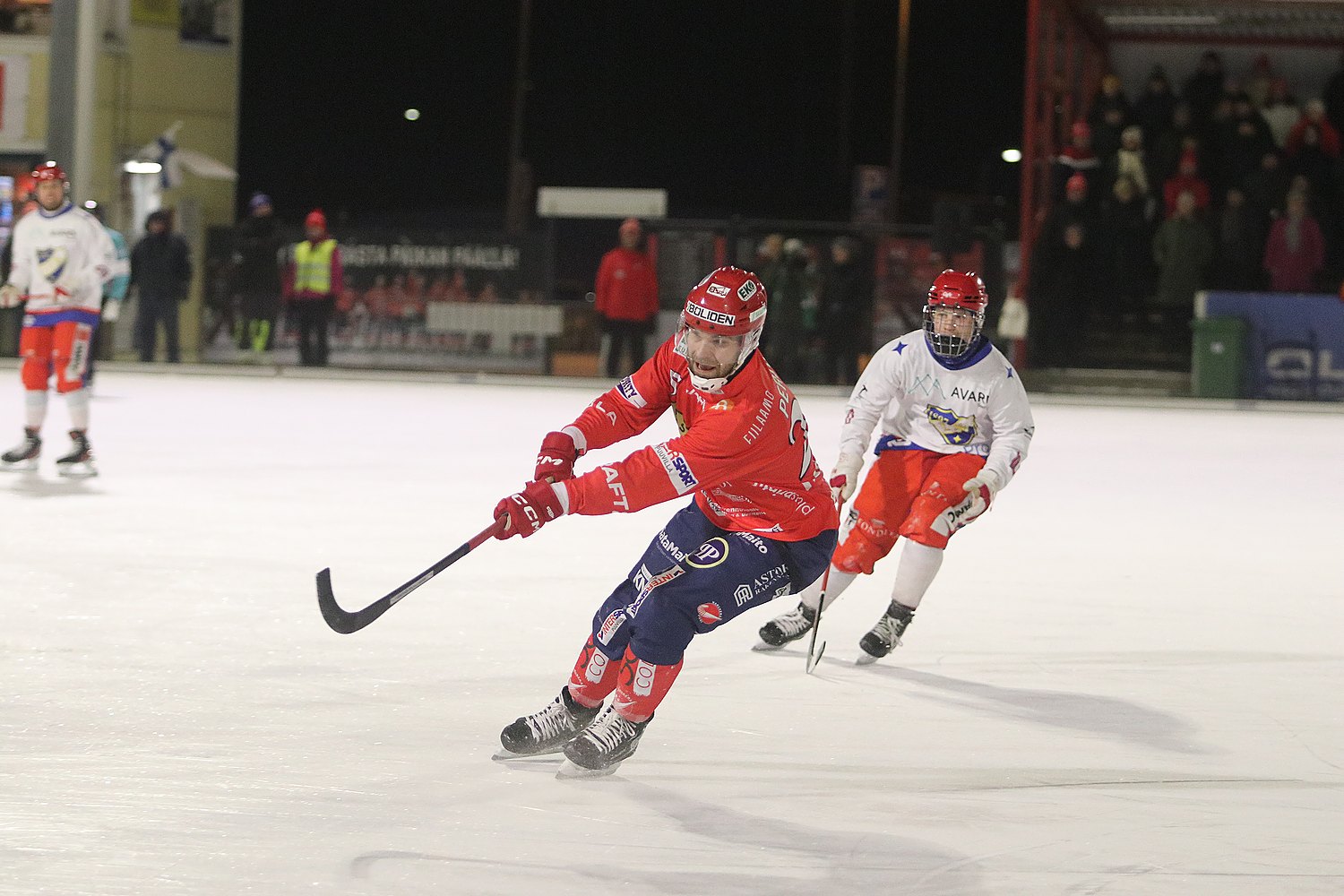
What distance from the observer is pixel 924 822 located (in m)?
3.57

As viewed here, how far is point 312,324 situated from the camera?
63.9 feet

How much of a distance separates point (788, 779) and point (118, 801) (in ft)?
4.51

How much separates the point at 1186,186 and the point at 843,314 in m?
3.67

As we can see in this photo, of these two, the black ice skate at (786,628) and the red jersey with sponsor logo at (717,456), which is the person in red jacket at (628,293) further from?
the red jersey with sponsor logo at (717,456)

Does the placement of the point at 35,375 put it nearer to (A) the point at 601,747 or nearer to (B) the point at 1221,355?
(A) the point at 601,747

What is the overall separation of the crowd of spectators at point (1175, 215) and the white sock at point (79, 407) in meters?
10.7

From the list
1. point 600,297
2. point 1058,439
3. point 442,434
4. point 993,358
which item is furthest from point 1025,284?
point 993,358

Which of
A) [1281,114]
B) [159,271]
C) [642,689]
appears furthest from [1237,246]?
[642,689]

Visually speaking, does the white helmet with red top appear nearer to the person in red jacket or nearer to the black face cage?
the black face cage

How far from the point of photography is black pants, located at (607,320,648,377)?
1853cm

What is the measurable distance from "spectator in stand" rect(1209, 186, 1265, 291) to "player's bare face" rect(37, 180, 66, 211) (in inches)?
478

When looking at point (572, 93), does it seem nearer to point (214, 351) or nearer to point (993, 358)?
point (214, 351)

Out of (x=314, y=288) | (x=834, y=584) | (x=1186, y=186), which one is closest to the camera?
(x=834, y=584)

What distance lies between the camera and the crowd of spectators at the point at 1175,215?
17.8 metres
